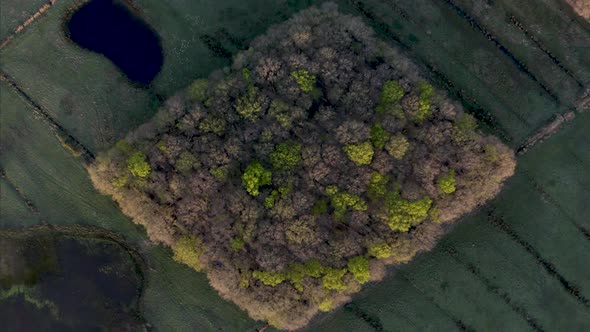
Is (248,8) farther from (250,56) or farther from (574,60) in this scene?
(574,60)

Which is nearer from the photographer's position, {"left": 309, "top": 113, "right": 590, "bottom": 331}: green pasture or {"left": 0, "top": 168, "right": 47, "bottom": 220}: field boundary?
{"left": 309, "top": 113, "right": 590, "bottom": 331}: green pasture

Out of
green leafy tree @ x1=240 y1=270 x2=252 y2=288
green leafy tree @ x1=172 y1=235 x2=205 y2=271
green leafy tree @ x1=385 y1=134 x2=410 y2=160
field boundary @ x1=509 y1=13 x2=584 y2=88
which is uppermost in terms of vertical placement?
field boundary @ x1=509 y1=13 x2=584 y2=88

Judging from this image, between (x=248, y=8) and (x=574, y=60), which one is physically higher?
(x=574, y=60)

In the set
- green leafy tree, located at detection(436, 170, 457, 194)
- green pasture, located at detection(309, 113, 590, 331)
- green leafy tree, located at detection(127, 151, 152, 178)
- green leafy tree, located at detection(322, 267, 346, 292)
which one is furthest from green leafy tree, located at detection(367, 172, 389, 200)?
green leafy tree, located at detection(127, 151, 152, 178)

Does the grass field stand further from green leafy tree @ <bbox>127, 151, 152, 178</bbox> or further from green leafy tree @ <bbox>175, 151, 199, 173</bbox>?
green leafy tree @ <bbox>175, 151, 199, 173</bbox>

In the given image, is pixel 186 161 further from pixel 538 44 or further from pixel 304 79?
pixel 538 44

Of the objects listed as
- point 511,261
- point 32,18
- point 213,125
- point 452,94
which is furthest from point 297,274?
point 32,18

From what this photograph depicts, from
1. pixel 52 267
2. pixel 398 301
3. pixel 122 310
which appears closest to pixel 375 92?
pixel 398 301
